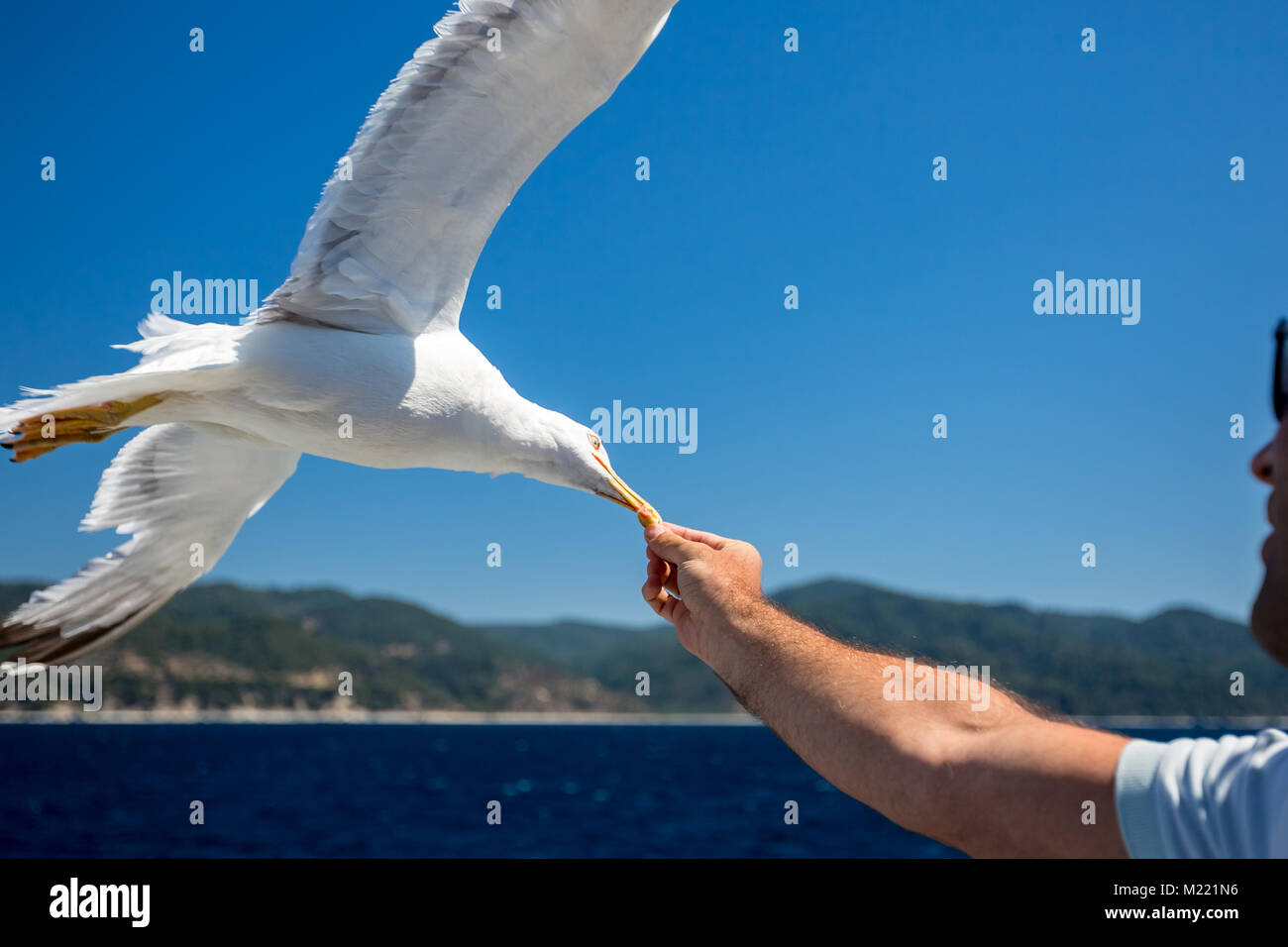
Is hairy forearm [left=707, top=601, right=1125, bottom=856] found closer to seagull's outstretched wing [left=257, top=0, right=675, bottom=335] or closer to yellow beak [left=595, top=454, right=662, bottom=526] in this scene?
yellow beak [left=595, top=454, right=662, bottom=526]

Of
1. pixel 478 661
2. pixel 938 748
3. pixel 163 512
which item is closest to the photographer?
pixel 938 748

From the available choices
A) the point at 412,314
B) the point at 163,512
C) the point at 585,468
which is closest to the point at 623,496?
the point at 585,468

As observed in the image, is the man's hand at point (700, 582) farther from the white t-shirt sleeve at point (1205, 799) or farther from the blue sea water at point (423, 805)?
the blue sea water at point (423, 805)

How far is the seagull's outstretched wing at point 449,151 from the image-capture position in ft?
11.3

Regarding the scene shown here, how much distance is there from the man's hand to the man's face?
3.10 feet

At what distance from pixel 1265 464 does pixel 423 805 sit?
5453cm

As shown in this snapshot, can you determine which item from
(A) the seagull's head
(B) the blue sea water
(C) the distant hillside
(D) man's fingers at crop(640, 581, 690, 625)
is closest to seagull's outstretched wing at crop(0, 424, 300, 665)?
(A) the seagull's head

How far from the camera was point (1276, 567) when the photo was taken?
1.07 meters

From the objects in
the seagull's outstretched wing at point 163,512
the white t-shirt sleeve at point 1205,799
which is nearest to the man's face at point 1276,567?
the white t-shirt sleeve at point 1205,799

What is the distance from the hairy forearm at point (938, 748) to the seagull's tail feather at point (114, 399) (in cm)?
245

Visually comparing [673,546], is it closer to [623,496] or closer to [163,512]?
[623,496]

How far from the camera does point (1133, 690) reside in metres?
95.9

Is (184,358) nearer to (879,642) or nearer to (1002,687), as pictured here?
(879,642)
